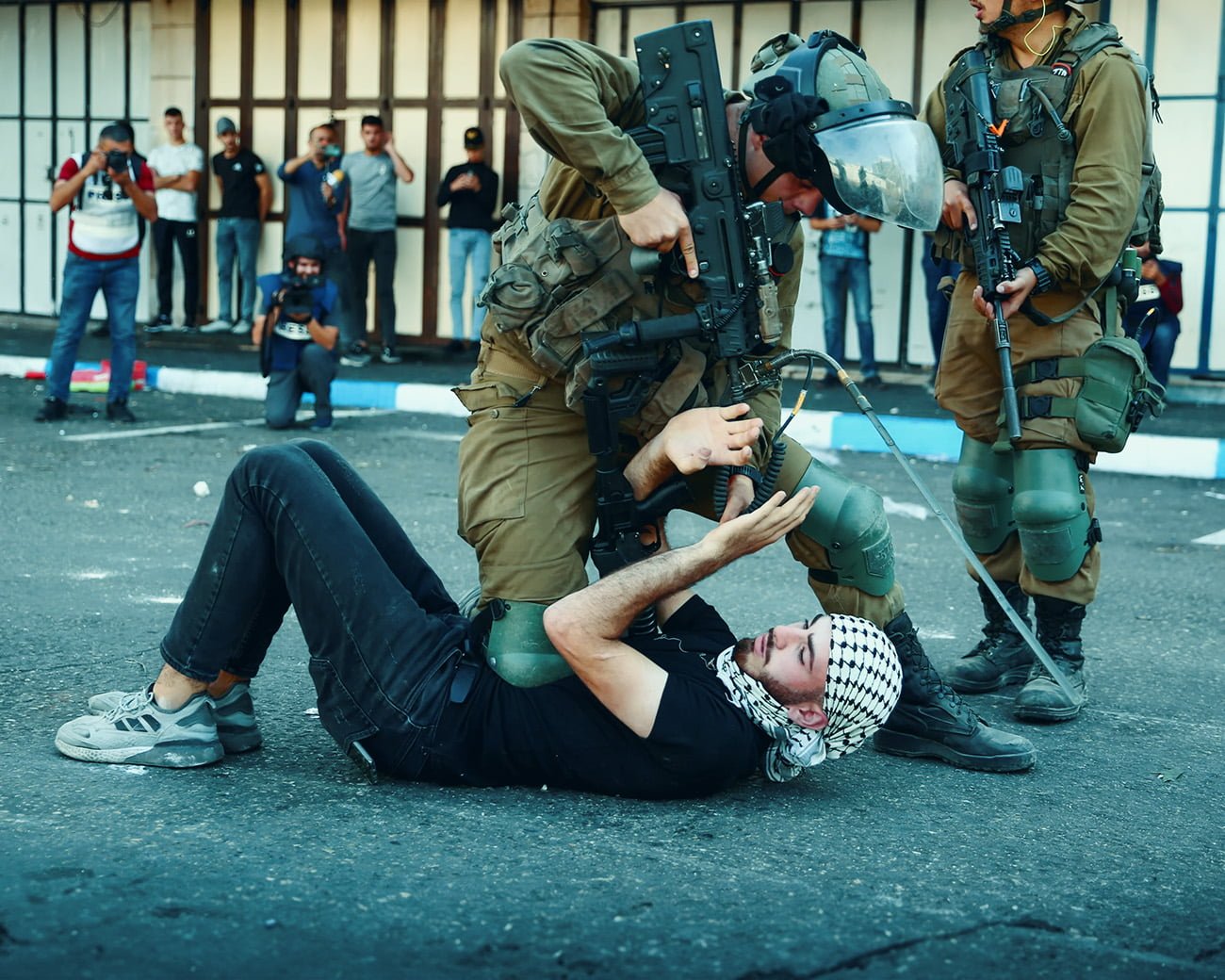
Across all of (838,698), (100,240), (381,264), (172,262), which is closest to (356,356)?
(381,264)

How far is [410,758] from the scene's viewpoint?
11.3 ft

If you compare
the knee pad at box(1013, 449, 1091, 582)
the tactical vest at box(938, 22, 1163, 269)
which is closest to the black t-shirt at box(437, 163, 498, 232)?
the tactical vest at box(938, 22, 1163, 269)

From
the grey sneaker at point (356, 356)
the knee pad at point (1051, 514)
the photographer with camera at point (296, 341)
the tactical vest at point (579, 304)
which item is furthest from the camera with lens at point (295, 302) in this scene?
the tactical vest at point (579, 304)

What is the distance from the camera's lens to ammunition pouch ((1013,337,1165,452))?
4.46 meters

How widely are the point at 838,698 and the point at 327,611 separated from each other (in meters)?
1.02

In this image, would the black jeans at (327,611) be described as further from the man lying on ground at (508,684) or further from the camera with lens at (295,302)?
the camera with lens at (295,302)

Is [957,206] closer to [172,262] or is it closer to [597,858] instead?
[597,858]

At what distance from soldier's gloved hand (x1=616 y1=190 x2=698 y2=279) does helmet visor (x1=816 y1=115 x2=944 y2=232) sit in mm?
330

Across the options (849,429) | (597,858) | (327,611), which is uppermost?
(327,611)

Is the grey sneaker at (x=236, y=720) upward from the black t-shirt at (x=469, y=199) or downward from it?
downward

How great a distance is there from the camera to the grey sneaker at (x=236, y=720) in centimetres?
367

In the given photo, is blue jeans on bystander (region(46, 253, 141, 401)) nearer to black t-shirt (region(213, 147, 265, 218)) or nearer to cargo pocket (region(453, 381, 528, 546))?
black t-shirt (region(213, 147, 265, 218))

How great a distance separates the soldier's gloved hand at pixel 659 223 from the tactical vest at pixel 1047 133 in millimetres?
1308

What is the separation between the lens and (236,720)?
368cm
